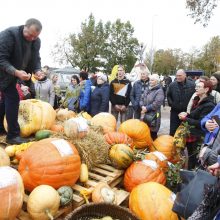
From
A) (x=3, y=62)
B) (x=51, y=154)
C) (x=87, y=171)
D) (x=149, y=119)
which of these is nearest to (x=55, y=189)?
(x=51, y=154)

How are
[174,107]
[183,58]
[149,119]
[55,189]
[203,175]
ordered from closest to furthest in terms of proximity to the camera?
[203,175], [55,189], [149,119], [174,107], [183,58]

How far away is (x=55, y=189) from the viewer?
283 cm

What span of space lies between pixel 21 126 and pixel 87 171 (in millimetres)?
1243

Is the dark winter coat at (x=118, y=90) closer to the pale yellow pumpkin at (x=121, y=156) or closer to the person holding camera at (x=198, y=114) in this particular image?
the person holding camera at (x=198, y=114)

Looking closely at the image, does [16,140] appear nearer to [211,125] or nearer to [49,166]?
[49,166]

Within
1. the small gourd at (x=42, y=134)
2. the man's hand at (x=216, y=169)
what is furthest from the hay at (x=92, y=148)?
the man's hand at (x=216, y=169)

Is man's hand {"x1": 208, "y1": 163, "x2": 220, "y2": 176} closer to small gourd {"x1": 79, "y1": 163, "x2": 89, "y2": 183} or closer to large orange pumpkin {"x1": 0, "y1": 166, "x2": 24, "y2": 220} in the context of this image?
small gourd {"x1": 79, "y1": 163, "x2": 89, "y2": 183}

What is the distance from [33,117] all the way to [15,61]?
803 millimetres

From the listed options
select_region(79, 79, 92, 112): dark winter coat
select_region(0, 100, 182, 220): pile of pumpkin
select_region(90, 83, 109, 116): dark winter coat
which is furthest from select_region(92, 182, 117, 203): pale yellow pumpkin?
select_region(79, 79, 92, 112): dark winter coat

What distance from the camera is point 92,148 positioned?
345 centimetres

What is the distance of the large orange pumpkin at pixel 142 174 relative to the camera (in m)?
3.35

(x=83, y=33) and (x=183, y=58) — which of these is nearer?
(x=83, y=33)

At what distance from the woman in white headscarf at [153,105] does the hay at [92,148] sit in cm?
204

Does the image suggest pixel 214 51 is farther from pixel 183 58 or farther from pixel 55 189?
pixel 55 189
